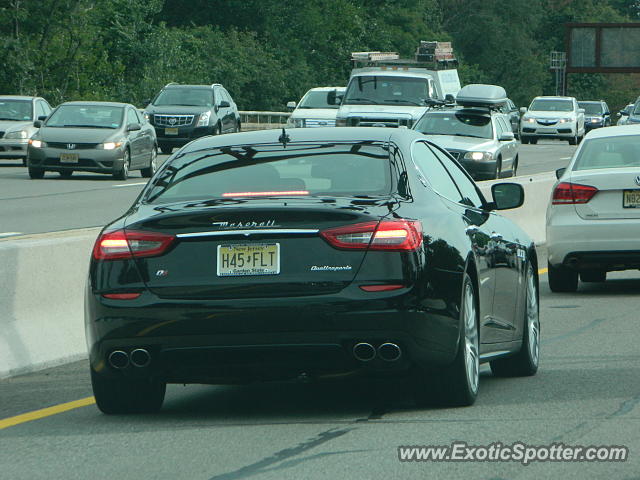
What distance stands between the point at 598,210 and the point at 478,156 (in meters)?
16.1

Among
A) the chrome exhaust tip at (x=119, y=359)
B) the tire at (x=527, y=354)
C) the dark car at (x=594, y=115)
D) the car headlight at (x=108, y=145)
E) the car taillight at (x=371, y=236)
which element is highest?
the car taillight at (x=371, y=236)

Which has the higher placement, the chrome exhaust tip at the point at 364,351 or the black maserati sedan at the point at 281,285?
the black maserati sedan at the point at 281,285

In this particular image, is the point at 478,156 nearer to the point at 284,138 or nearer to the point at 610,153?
the point at 610,153

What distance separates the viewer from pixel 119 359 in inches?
298

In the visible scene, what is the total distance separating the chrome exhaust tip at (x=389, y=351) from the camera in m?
7.43

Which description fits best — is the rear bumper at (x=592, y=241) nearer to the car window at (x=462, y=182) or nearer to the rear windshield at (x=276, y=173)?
the car window at (x=462, y=182)

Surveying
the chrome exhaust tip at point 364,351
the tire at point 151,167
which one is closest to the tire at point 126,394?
the chrome exhaust tip at point 364,351

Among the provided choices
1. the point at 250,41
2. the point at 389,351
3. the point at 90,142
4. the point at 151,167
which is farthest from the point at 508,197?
the point at 250,41

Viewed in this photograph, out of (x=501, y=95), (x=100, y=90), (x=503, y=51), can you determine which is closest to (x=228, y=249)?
(x=501, y=95)

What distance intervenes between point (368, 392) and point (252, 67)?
62.9m

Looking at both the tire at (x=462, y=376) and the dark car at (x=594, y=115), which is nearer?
the tire at (x=462, y=376)

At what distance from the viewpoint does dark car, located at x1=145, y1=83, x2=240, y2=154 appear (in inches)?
1670

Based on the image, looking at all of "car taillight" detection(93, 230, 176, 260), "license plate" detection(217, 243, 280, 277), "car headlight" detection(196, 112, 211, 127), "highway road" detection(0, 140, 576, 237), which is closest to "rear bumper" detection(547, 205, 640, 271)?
"license plate" detection(217, 243, 280, 277)

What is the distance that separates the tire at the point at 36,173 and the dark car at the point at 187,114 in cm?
957
